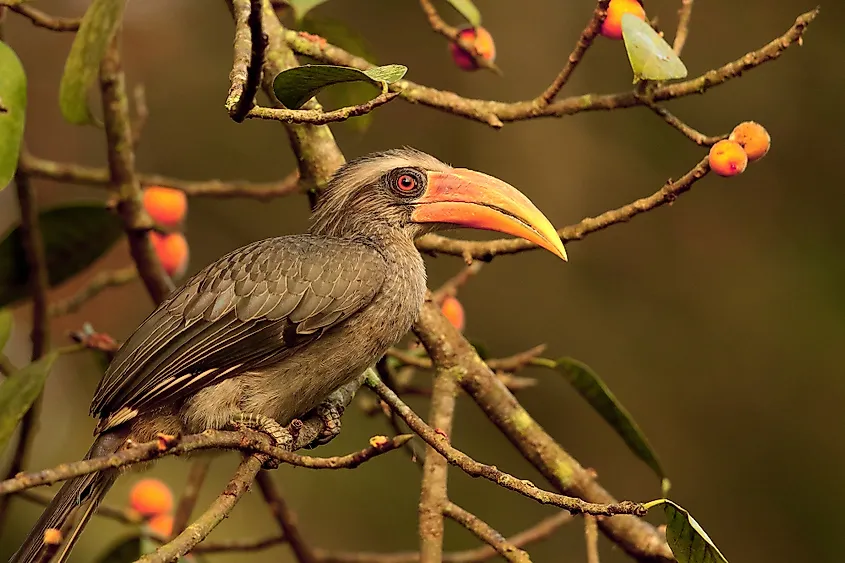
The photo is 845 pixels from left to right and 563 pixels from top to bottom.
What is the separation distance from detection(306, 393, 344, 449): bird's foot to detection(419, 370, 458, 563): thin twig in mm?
202

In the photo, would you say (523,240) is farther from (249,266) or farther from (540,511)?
(540,511)

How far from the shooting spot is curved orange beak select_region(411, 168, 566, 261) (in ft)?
7.41

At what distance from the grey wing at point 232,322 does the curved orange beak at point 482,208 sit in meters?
0.23

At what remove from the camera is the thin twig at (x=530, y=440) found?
2258 mm

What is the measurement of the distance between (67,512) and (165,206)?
1.06 metres

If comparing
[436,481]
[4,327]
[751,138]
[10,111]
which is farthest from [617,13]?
[4,327]

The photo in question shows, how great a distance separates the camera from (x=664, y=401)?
530 cm

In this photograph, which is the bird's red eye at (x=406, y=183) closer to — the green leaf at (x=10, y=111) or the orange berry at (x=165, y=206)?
the orange berry at (x=165, y=206)

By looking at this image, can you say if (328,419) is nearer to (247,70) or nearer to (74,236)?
(247,70)

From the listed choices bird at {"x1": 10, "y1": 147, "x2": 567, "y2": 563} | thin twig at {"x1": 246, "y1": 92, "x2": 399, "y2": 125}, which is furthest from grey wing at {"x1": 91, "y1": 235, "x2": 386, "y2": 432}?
thin twig at {"x1": 246, "y1": 92, "x2": 399, "y2": 125}

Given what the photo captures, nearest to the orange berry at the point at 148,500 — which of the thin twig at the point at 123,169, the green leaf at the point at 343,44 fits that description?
the thin twig at the point at 123,169

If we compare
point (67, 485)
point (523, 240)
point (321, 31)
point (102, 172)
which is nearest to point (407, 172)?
point (523, 240)

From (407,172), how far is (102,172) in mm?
836

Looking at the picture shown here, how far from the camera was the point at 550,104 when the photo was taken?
91.5 inches
